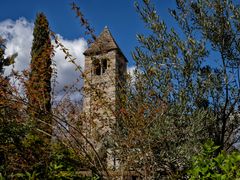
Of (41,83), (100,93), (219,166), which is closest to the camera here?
(219,166)

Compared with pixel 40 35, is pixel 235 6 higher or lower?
lower

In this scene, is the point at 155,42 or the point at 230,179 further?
the point at 155,42

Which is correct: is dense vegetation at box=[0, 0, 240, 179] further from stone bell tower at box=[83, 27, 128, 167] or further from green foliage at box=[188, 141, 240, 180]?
green foliage at box=[188, 141, 240, 180]

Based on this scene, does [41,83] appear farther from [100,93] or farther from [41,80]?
[100,93]

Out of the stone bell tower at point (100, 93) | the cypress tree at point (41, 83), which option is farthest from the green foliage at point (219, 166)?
the stone bell tower at point (100, 93)

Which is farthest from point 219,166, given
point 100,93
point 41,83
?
point 41,83

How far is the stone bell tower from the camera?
532 centimetres

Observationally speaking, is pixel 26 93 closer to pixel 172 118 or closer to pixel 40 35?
pixel 172 118

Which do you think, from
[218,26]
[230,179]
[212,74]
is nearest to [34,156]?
[230,179]

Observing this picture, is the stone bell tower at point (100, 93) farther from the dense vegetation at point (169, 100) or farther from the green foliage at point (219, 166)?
the green foliage at point (219, 166)

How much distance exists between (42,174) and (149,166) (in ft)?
5.99

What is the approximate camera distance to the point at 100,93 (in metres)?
5.33

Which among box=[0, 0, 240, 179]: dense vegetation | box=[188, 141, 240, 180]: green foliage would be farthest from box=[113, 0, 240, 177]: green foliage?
box=[188, 141, 240, 180]: green foliage

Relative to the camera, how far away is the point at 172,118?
7.24 metres
